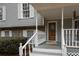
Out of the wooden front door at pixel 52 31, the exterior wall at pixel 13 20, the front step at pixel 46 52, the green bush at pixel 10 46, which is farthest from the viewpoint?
the exterior wall at pixel 13 20

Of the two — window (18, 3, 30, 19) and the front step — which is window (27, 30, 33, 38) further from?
the front step

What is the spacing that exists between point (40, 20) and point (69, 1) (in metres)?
8.51

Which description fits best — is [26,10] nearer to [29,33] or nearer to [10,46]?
[29,33]

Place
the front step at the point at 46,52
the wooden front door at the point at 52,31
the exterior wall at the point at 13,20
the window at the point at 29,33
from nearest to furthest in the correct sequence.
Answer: the front step at the point at 46,52, the wooden front door at the point at 52,31, the exterior wall at the point at 13,20, the window at the point at 29,33

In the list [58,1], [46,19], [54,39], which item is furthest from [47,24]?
[58,1]

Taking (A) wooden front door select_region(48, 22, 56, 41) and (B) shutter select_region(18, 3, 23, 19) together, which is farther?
(B) shutter select_region(18, 3, 23, 19)

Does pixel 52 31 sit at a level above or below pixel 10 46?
above

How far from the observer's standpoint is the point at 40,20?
1659 cm

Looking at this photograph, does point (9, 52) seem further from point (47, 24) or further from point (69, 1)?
point (69, 1)

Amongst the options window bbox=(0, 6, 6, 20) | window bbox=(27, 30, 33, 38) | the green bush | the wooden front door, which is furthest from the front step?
window bbox=(0, 6, 6, 20)

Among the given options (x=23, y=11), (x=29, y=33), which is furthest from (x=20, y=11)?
(x=29, y=33)

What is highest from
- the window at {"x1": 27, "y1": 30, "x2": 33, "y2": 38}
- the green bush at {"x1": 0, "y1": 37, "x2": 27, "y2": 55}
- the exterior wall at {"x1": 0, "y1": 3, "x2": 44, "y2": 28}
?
the exterior wall at {"x1": 0, "y1": 3, "x2": 44, "y2": 28}

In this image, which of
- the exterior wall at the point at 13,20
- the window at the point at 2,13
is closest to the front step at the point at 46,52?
the exterior wall at the point at 13,20

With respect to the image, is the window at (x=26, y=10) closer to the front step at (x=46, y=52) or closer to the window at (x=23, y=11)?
the window at (x=23, y=11)
